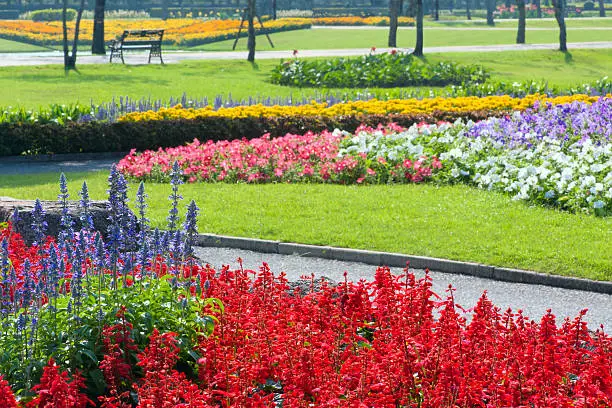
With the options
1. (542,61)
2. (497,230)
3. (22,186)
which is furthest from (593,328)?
(542,61)

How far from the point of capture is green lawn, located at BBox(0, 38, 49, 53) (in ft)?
156

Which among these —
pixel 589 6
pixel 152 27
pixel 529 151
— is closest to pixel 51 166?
pixel 529 151

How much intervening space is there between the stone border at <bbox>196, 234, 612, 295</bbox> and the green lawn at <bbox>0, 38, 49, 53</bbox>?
3753 centimetres

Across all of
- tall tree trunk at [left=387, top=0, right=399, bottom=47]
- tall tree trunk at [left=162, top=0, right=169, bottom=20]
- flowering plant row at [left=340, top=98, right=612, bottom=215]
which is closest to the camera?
flowering plant row at [left=340, top=98, right=612, bottom=215]

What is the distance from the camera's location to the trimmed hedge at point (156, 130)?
18109 millimetres

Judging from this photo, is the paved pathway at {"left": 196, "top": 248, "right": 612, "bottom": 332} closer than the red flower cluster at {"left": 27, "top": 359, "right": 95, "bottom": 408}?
No

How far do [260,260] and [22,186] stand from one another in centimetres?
552

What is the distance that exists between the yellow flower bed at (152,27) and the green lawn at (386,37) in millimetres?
1375

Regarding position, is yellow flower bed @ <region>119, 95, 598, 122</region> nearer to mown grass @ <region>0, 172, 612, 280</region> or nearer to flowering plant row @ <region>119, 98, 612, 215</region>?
flowering plant row @ <region>119, 98, 612, 215</region>

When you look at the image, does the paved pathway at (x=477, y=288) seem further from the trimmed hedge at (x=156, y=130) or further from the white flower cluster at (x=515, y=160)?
the trimmed hedge at (x=156, y=130)

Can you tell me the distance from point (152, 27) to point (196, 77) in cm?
2776

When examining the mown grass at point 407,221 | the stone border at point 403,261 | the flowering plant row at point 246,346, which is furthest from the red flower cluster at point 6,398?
the mown grass at point 407,221

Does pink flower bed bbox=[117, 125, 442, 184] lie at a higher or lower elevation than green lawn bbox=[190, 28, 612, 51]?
lower

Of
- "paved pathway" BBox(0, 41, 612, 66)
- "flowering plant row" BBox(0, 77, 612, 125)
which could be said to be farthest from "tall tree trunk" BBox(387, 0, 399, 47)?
"flowering plant row" BBox(0, 77, 612, 125)
